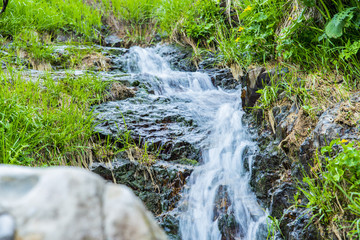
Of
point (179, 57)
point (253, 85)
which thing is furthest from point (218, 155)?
point (179, 57)

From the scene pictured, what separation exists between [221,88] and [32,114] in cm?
311

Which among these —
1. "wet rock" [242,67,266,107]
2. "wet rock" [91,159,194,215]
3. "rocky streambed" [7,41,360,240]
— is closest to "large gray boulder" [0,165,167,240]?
"rocky streambed" [7,41,360,240]

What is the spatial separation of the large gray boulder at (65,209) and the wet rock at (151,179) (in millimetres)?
2056

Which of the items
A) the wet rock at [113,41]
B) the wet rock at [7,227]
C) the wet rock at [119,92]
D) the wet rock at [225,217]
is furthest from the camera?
the wet rock at [113,41]

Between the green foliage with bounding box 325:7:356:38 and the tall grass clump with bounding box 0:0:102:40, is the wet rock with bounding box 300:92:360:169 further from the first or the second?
the tall grass clump with bounding box 0:0:102:40

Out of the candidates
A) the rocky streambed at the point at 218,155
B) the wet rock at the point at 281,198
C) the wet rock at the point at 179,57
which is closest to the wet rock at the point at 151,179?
the rocky streambed at the point at 218,155

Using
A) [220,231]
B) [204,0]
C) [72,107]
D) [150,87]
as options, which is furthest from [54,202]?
[204,0]

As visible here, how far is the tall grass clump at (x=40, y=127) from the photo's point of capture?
2.28 metres

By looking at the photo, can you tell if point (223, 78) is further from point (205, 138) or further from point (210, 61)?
point (205, 138)

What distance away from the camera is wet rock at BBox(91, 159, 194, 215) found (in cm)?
275

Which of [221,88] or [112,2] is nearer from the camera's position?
[221,88]

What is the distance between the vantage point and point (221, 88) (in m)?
4.74

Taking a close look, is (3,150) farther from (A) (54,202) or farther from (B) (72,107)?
(A) (54,202)

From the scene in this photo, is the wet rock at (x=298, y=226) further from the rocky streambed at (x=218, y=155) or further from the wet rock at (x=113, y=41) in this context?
the wet rock at (x=113, y=41)
